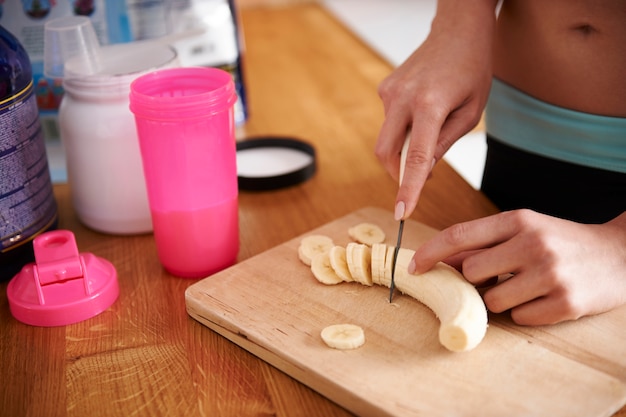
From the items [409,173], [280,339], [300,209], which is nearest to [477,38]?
→ [409,173]

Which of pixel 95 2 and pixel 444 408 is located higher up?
pixel 95 2

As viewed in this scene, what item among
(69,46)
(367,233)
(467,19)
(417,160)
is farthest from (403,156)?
(69,46)

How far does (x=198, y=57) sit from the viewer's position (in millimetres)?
1403

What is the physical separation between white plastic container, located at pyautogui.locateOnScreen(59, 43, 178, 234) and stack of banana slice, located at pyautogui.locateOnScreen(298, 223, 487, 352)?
0.29 m

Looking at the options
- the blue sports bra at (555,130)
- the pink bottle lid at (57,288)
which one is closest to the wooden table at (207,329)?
the pink bottle lid at (57,288)

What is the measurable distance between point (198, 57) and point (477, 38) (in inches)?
24.3

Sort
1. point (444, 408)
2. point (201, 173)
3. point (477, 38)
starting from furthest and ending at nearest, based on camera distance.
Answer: point (477, 38) → point (201, 173) → point (444, 408)

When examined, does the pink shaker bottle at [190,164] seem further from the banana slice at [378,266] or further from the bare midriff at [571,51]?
the bare midriff at [571,51]

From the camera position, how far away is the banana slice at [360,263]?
895mm

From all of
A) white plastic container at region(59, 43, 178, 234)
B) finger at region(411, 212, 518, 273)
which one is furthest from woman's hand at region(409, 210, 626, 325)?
white plastic container at region(59, 43, 178, 234)

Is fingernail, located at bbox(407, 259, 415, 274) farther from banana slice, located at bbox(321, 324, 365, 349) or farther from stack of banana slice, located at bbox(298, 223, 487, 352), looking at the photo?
banana slice, located at bbox(321, 324, 365, 349)

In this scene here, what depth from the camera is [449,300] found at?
2.63ft

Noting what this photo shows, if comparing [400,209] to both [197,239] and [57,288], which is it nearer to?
[197,239]

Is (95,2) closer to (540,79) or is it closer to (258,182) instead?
(258,182)
